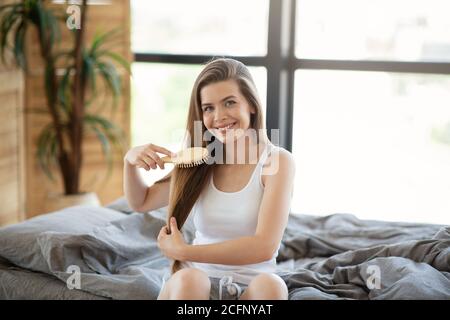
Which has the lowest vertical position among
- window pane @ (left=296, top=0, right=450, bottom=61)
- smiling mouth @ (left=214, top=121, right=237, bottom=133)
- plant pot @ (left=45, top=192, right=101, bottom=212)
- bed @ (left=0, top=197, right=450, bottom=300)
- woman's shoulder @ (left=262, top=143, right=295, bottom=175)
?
plant pot @ (left=45, top=192, right=101, bottom=212)

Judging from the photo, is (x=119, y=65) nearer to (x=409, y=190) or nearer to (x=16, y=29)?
(x=16, y=29)

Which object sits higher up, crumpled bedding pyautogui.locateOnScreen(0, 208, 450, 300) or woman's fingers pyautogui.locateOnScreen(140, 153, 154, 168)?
woman's fingers pyautogui.locateOnScreen(140, 153, 154, 168)

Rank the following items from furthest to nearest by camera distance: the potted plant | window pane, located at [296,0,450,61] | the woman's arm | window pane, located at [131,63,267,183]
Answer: window pane, located at [131,63,267,183] < window pane, located at [296,0,450,61] < the potted plant < the woman's arm

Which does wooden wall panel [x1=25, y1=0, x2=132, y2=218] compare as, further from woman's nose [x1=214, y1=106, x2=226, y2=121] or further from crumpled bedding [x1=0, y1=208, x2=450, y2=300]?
woman's nose [x1=214, y1=106, x2=226, y2=121]

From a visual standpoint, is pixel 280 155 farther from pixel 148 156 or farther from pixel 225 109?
pixel 148 156

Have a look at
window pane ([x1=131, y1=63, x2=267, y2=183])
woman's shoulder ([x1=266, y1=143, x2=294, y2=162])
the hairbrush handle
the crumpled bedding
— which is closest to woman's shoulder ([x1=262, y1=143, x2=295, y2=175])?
woman's shoulder ([x1=266, y1=143, x2=294, y2=162])

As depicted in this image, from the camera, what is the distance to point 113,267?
2252 millimetres

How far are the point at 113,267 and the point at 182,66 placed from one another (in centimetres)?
204

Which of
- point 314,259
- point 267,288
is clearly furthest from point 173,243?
point 314,259

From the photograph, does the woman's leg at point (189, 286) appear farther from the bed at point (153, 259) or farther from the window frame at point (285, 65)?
the window frame at point (285, 65)

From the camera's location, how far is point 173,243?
6.07ft

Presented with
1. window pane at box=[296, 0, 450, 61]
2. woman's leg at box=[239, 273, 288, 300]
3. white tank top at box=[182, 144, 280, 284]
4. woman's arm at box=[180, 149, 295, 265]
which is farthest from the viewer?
window pane at box=[296, 0, 450, 61]

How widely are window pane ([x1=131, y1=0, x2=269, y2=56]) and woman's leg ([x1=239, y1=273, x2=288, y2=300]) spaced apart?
7.70ft

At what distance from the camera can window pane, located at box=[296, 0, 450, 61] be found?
3.72 m
